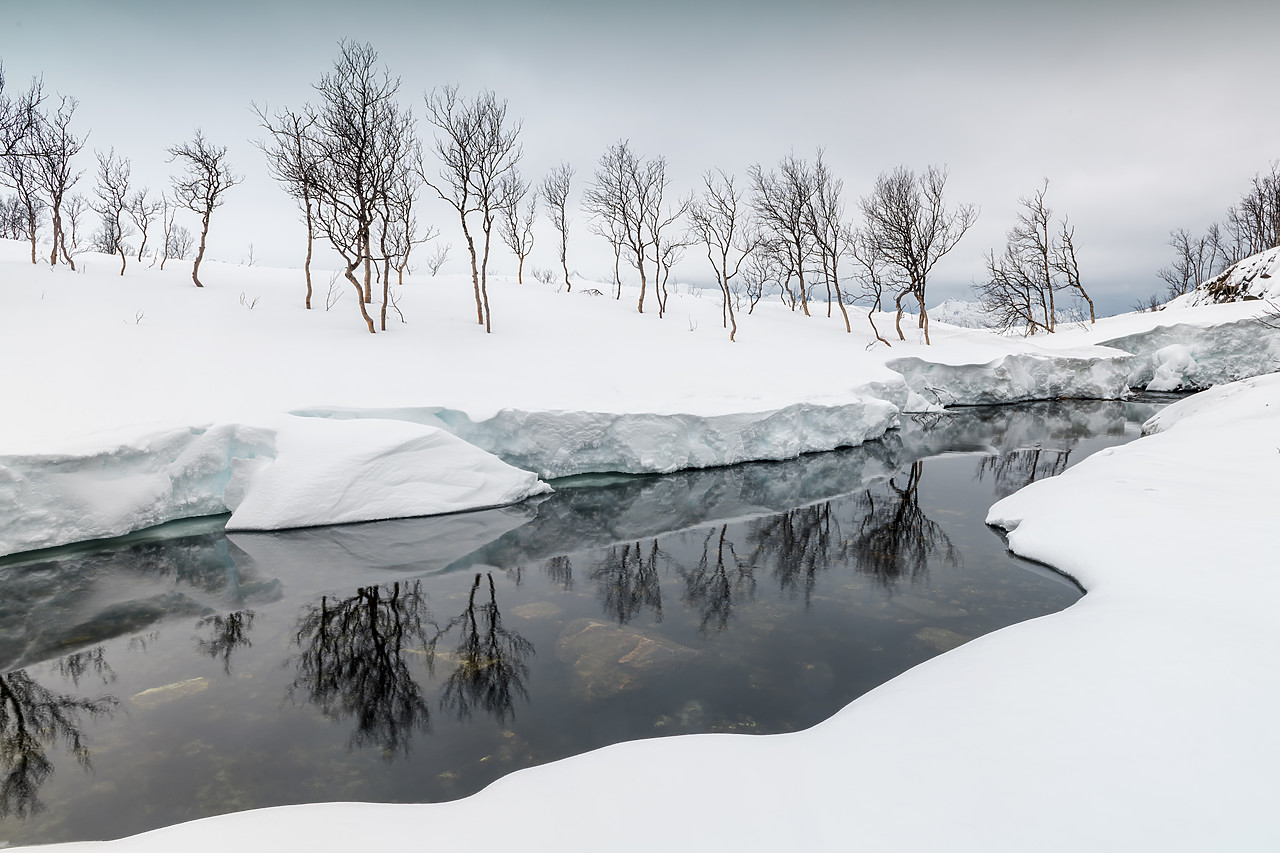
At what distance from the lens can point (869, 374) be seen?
17.7 metres

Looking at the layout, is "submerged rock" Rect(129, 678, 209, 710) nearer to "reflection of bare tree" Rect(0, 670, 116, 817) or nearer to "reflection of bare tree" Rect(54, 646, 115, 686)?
"reflection of bare tree" Rect(0, 670, 116, 817)

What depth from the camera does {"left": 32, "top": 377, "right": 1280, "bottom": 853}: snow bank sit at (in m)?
2.32

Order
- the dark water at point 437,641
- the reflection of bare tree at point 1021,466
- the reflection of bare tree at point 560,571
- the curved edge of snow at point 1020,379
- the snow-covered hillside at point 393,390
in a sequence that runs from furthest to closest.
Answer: the curved edge of snow at point 1020,379, the reflection of bare tree at point 1021,466, the snow-covered hillside at point 393,390, the reflection of bare tree at point 560,571, the dark water at point 437,641

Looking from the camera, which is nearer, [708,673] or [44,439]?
[708,673]

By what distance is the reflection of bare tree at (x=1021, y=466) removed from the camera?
10641 mm

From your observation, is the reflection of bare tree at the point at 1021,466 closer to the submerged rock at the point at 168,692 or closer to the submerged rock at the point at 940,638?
the submerged rock at the point at 940,638

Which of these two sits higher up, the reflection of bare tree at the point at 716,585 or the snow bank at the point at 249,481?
the snow bank at the point at 249,481

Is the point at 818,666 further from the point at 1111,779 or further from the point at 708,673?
the point at 1111,779

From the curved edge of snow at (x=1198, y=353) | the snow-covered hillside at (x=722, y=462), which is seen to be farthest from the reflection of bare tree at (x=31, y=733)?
the curved edge of snow at (x=1198, y=353)

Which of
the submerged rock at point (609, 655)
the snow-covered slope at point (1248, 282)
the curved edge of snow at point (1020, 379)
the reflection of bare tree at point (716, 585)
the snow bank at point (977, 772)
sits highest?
the snow-covered slope at point (1248, 282)

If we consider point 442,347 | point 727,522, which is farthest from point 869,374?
point 442,347

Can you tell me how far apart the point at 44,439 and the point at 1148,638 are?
11.8m

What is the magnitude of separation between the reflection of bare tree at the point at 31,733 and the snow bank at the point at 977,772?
143cm

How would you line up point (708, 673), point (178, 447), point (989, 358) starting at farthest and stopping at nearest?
1. point (989, 358)
2. point (178, 447)
3. point (708, 673)
